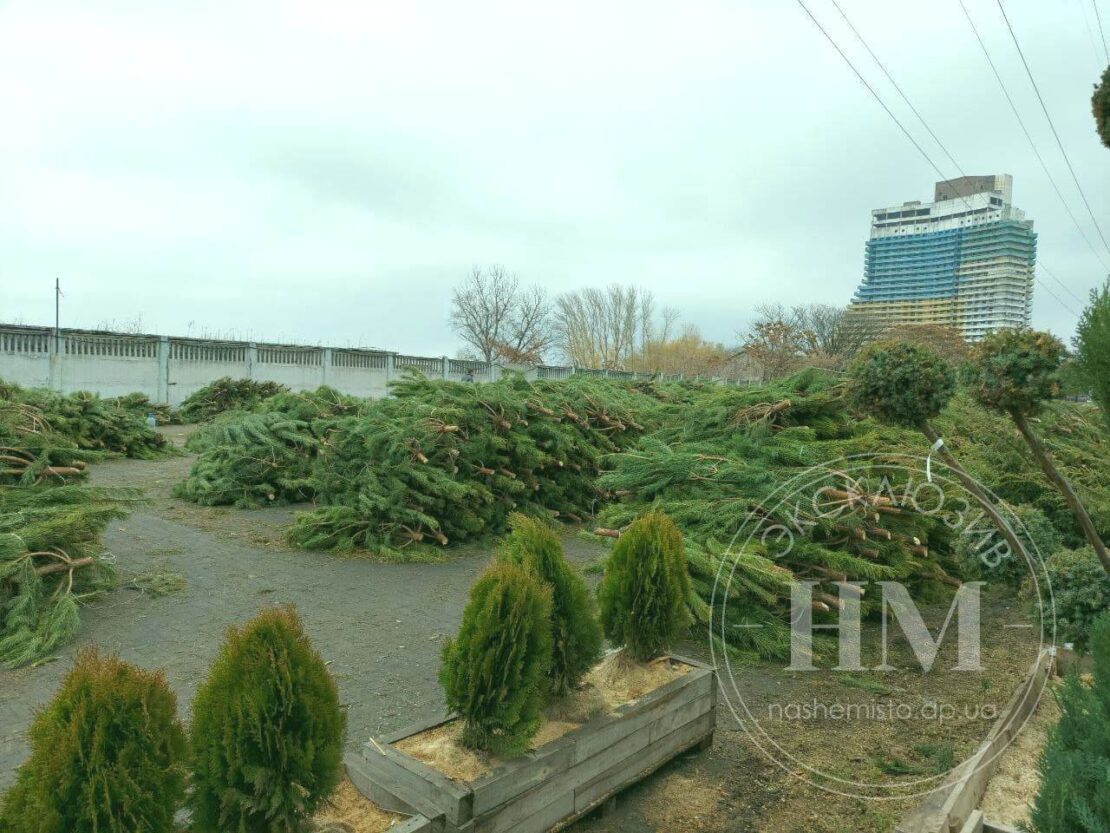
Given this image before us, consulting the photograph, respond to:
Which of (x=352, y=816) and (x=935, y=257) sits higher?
(x=935, y=257)

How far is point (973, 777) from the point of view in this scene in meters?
2.98

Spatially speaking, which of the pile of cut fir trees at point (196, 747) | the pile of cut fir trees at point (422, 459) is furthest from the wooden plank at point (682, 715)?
the pile of cut fir trees at point (422, 459)

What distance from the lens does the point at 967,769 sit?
317cm

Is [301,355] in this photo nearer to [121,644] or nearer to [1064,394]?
[121,644]

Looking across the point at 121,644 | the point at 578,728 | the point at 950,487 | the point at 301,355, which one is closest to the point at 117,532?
the point at 121,644

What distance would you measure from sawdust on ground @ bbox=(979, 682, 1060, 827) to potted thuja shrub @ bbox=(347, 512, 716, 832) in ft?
4.34

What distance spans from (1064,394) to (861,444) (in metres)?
3.21

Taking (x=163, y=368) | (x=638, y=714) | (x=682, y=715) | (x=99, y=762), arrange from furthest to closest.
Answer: (x=163, y=368)
(x=682, y=715)
(x=638, y=714)
(x=99, y=762)

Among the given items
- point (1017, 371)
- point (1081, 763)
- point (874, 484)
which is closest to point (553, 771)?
point (1081, 763)

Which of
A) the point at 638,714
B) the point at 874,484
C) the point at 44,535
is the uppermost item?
the point at 874,484

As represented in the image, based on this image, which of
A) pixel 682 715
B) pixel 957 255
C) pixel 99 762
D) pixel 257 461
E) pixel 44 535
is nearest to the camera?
pixel 99 762

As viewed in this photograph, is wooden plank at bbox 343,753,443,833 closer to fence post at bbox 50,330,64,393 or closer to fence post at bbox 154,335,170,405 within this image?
fence post at bbox 50,330,64,393

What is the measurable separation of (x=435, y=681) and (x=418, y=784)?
6.85 ft

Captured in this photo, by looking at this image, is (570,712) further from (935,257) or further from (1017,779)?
(935,257)
